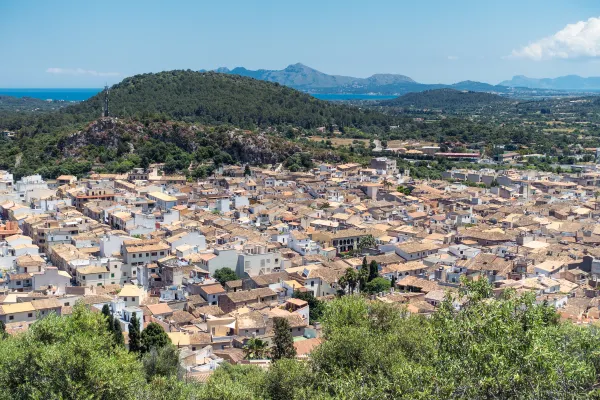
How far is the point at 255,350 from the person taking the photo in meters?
22.0

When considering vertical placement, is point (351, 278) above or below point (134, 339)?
below

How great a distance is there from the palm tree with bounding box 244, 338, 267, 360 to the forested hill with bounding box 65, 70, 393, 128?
63.4 meters

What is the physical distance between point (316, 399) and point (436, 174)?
181 feet

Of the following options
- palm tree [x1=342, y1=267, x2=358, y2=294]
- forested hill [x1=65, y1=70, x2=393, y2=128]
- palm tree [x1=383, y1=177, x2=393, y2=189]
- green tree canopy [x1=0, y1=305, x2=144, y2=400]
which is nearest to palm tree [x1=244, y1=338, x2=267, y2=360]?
green tree canopy [x1=0, y1=305, x2=144, y2=400]

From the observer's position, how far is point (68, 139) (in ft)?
223

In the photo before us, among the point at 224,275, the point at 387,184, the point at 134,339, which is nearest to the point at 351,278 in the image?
the point at 224,275

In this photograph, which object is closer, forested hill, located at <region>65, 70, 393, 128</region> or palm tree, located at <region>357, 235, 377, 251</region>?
palm tree, located at <region>357, 235, 377, 251</region>

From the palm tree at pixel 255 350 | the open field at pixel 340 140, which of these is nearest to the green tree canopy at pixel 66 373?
the palm tree at pixel 255 350

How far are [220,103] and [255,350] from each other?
74915 mm

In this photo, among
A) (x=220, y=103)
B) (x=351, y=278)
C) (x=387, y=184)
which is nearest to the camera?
(x=351, y=278)

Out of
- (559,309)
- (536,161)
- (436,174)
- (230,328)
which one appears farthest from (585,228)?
(536,161)

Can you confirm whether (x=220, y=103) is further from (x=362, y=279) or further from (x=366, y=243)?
(x=362, y=279)

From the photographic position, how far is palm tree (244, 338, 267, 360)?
2200cm

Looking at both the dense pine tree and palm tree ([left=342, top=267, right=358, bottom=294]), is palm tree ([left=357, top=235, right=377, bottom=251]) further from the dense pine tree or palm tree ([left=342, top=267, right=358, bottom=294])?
the dense pine tree
